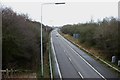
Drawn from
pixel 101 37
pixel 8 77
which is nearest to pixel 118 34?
→ pixel 101 37

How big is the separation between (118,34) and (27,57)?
12.0 meters

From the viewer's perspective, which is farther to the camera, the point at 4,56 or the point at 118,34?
the point at 118,34

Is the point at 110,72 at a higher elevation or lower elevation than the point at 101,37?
lower

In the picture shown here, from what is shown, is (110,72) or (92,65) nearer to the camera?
(110,72)

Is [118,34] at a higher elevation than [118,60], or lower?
higher

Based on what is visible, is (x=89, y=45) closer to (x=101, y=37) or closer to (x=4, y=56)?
(x=101, y=37)

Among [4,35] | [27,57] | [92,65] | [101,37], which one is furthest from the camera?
[101,37]

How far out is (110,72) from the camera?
32.2 m

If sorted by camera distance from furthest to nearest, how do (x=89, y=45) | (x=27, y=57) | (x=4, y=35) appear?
(x=89, y=45) < (x=27, y=57) < (x=4, y=35)

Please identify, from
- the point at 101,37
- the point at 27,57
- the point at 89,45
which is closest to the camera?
the point at 27,57

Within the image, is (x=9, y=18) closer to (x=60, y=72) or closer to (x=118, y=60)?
(x=60, y=72)

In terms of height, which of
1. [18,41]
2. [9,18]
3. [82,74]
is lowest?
[82,74]

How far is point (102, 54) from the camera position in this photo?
47031mm

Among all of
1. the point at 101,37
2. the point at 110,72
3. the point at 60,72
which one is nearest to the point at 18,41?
the point at 60,72
